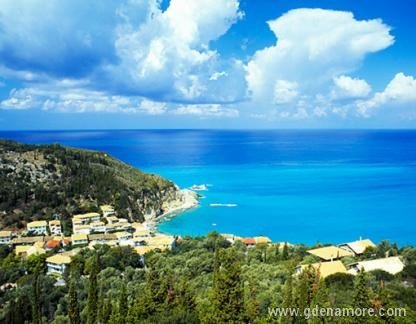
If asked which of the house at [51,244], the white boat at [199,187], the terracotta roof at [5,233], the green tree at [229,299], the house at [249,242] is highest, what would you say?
the green tree at [229,299]

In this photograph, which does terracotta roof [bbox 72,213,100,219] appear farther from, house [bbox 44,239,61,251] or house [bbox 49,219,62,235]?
house [bbox 44,239,61,251]

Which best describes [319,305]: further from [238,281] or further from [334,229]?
[334,229]

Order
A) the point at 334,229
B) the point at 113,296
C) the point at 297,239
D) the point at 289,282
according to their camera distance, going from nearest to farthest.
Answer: the point at 289,282
the point at 113,296
the point at 297,239
the point at 334,229

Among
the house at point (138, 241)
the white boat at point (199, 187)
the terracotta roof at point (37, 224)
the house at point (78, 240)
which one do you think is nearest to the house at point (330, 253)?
the house at point (138, 241)

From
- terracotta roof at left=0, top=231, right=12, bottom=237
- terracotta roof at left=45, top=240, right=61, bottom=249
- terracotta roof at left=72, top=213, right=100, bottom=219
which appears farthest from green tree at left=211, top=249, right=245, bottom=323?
terracotta roof at left=72, top=213, right=100, bottom=219

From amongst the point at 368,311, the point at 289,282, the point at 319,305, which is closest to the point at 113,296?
the point at 289,282

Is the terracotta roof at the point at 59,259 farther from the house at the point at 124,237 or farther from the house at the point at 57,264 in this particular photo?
the house at the point at 124,237
